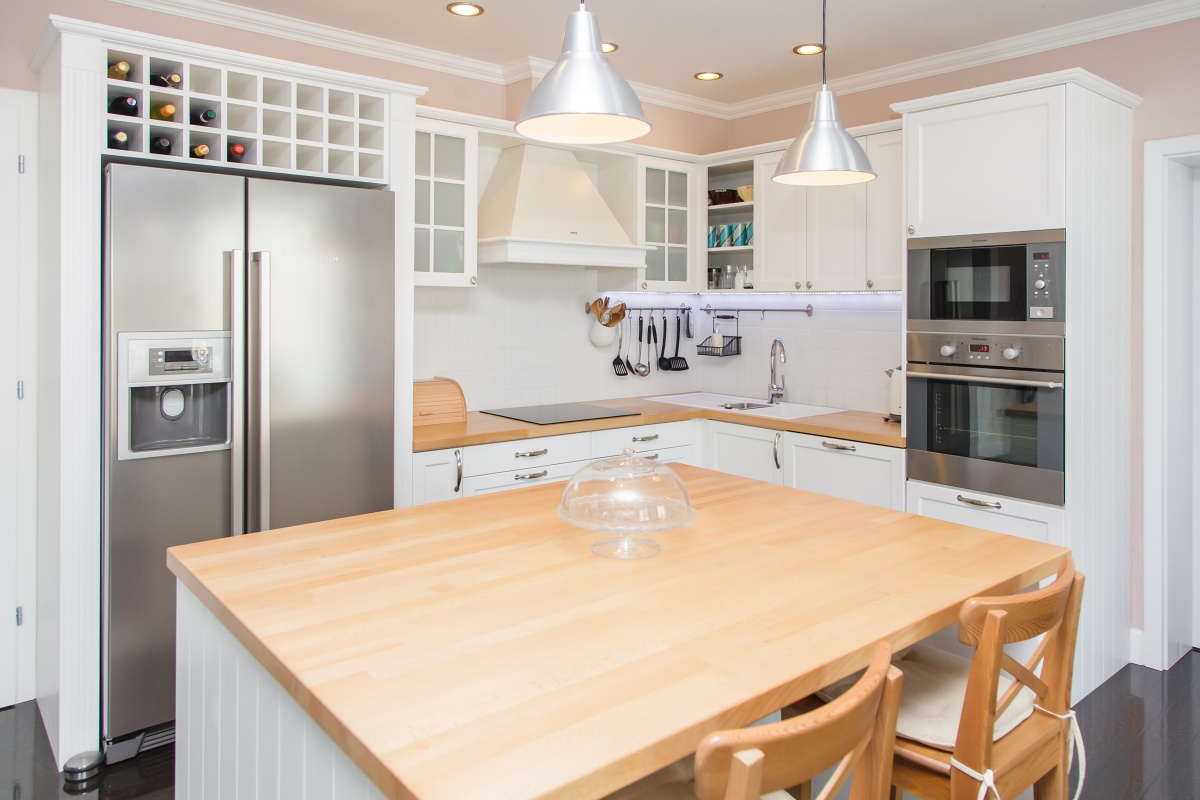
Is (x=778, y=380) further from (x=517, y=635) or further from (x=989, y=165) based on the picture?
(x=517, y=635)

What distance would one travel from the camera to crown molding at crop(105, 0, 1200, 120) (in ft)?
10.9

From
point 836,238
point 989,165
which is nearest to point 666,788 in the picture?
point 989,165

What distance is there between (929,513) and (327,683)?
2.85m

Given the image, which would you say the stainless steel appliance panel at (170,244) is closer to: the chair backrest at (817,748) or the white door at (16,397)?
the white door at (16,397)

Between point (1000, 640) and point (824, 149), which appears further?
point (824, 149)

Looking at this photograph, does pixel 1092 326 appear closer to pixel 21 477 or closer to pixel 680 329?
pixel 680 329

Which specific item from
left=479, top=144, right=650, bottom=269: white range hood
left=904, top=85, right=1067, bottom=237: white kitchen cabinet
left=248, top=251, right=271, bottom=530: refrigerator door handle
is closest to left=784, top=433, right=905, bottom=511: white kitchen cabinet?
left=904, top=85, right=1067, bottom=237: white kitchen cabinet

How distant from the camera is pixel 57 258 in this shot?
2.65 m

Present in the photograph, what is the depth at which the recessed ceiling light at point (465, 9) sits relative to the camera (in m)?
3.34

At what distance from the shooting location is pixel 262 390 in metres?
2.85

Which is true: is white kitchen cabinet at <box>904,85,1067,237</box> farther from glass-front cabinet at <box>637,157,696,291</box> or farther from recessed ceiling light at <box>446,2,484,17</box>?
recessed ceiling light at <box>446,2,484,17</box>

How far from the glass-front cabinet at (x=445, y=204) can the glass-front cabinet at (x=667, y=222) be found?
3.27 ft

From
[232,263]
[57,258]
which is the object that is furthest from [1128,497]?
[57,258]

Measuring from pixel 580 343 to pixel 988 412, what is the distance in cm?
216
